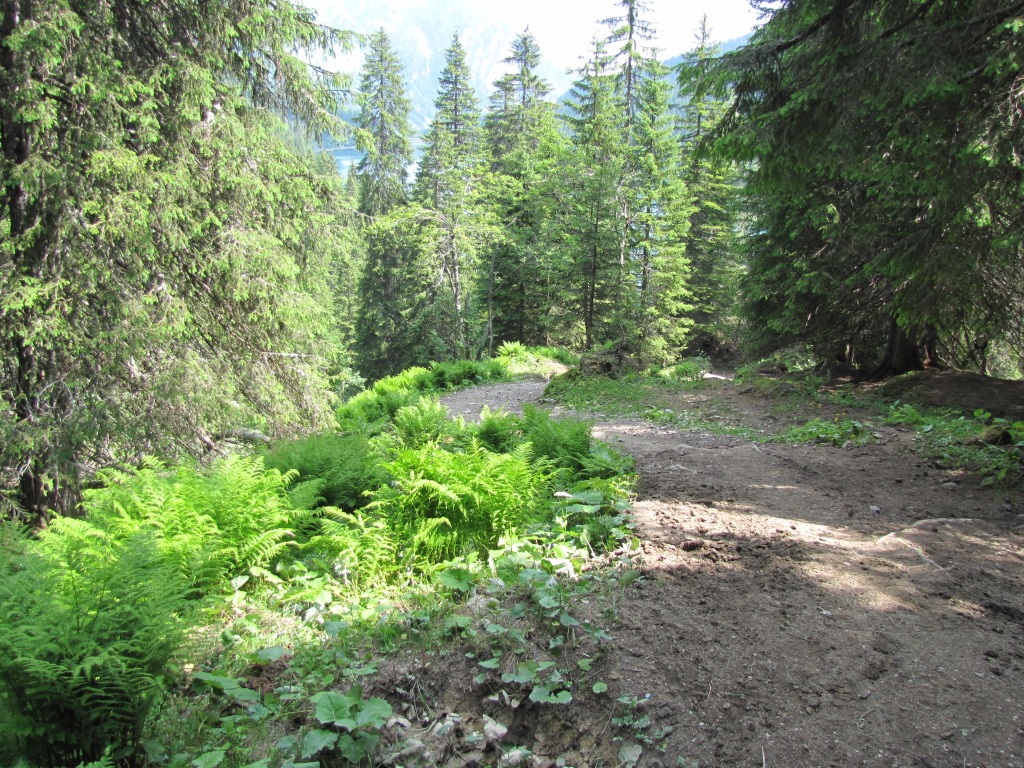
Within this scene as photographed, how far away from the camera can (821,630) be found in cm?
293

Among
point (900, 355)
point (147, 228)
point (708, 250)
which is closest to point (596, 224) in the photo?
point (900, 355)

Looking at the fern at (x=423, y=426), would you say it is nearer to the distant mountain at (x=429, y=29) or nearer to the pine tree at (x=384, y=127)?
the pine tree at (x=384, y=127)

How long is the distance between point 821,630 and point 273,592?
3456mm

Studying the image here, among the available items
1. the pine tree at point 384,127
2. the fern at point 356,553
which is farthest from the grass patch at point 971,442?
the pine tree at point 384,127

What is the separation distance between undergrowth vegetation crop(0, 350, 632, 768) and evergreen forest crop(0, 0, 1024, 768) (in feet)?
0.07

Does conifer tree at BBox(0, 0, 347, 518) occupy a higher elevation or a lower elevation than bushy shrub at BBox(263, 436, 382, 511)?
higher

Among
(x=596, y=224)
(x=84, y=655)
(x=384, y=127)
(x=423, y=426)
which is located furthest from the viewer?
(x=384, y=127)

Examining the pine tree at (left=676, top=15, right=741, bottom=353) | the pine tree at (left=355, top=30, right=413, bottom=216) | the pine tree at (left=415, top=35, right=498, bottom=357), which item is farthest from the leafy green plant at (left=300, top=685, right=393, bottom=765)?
the pine tree at (left=355, top=30, right=413, bottom=216)

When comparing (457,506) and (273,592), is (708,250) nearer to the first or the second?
(457,506)

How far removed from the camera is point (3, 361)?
16.8 ft

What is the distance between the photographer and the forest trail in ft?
7.57

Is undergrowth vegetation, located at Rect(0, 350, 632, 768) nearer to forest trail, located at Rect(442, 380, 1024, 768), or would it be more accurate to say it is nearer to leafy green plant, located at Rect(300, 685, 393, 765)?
leafy green plant, located at Rect(300, 685, 393, 765)

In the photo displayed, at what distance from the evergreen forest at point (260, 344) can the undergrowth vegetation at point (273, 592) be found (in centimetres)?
2

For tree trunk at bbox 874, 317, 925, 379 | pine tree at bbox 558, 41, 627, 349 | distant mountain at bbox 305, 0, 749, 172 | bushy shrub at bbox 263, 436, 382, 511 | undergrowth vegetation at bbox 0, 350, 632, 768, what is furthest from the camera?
distant mountain at bbox 305, 0, 749, 172
